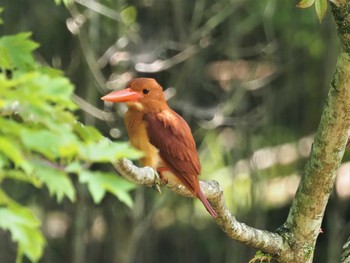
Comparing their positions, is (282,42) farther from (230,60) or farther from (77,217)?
(77,217)

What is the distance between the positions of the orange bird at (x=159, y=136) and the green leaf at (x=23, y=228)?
1.68 meters

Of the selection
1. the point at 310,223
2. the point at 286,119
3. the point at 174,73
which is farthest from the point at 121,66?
the point at 310,223

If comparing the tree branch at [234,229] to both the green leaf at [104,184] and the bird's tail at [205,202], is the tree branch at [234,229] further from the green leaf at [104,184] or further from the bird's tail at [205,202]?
the green leaf at [104,184]

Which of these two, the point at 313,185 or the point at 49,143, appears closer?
the point at 49,143

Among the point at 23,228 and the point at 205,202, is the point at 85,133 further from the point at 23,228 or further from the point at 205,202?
the point at 205,202

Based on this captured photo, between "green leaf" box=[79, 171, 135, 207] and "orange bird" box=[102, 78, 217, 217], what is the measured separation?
5.37 ft

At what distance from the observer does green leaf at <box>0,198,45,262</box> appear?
4.46ft

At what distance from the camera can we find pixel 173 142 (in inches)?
127

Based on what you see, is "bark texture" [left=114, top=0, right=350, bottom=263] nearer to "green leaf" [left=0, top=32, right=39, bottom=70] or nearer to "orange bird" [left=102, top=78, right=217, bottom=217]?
"orange bird" [left=102, top=78, right=217, bottom=217]

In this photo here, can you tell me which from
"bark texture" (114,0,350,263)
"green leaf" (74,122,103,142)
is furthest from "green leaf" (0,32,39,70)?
"bark texture" (114,0,350,263)

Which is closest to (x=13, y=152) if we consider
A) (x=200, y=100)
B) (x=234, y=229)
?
(x=234, y=229)

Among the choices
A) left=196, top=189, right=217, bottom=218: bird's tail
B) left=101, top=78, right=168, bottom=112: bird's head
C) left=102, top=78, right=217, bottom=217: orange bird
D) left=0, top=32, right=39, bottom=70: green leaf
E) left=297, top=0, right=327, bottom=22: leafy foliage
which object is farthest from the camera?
left=101, top=78, right=168, bottom=112: bird's head

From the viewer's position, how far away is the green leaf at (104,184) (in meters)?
1.40

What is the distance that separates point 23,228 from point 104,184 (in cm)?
13
